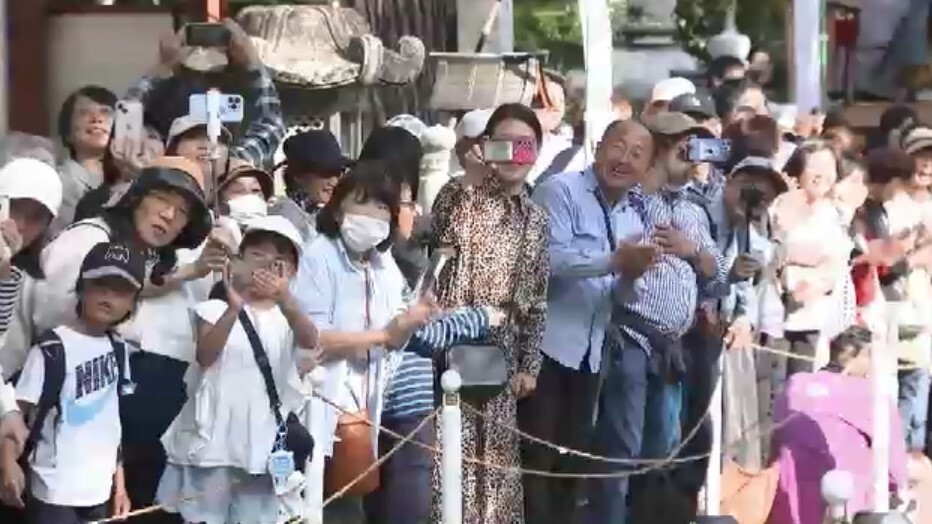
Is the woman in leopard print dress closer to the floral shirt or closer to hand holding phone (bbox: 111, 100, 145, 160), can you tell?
the floral shirt

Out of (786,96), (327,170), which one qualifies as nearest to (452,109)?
(327,170)

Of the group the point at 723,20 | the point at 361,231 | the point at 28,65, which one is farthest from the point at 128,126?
the point at 723,20

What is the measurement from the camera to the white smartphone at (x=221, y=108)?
22.8ft

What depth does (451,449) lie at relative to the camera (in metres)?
7.01

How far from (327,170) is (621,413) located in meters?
1.61

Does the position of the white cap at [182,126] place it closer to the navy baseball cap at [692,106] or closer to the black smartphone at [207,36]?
the black smartphone at [207,36]

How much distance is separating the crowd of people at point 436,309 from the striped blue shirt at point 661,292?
0.01 metres

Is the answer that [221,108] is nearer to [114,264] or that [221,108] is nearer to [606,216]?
[114,264]

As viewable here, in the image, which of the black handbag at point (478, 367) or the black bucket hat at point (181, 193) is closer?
the black bucket hat at point (181, 193)

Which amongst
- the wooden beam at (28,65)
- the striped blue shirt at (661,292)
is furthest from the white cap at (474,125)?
the wooden beam at (28,65)

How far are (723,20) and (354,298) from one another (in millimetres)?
8707

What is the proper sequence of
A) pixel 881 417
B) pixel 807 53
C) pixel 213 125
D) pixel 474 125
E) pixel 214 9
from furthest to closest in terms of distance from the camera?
pixel 807 53 < pixel 214 9 < pixel 474 125 < pixel 881 417 < pixel 213 125

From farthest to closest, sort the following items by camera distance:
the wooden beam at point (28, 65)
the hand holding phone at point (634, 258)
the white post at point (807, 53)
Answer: the white post at point (807, 53) → the wooden beam at point (28, 65) → the hand holding phone at point (634, 258)

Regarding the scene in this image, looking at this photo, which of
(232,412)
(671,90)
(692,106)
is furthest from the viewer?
(671,90)
